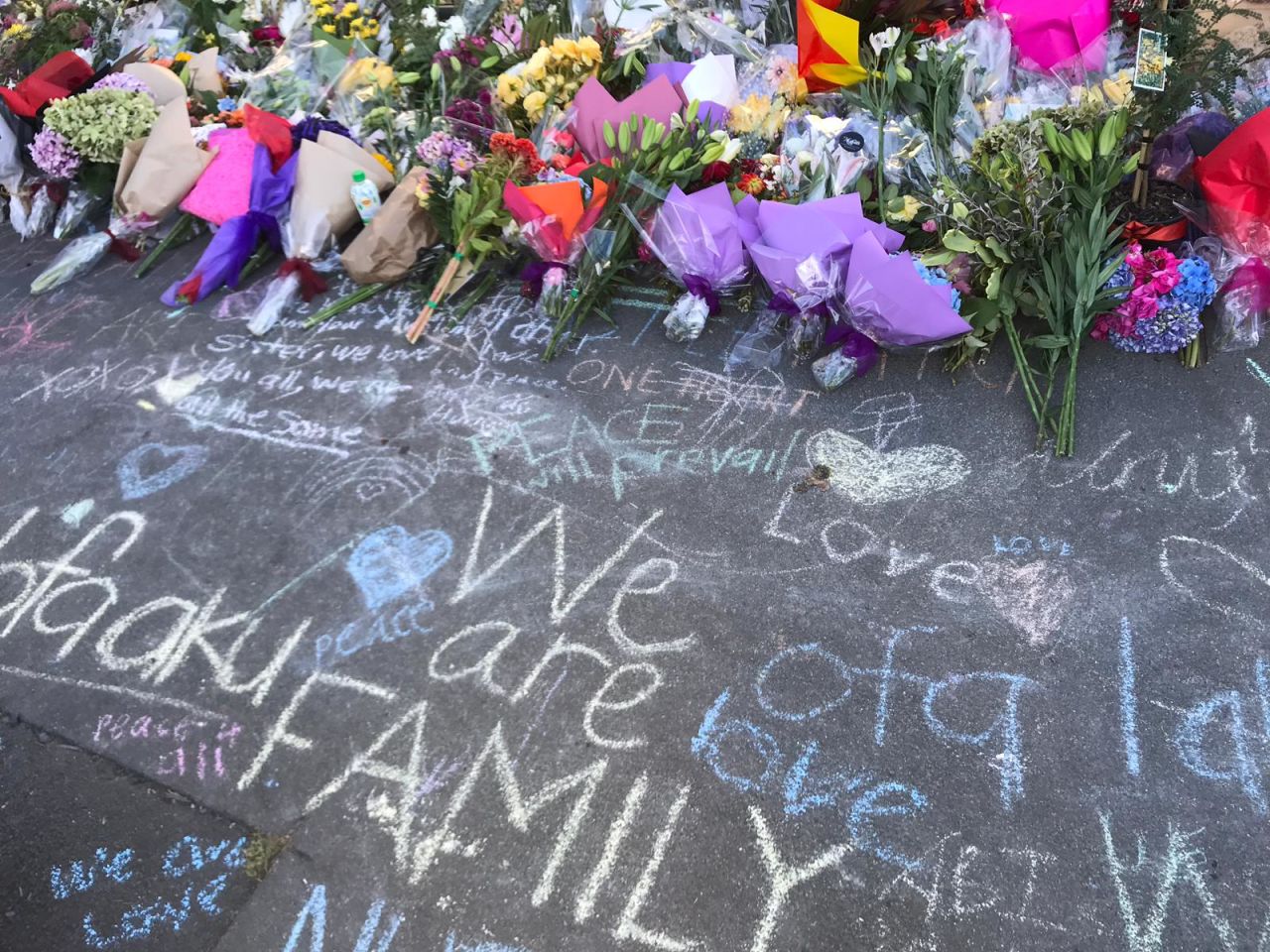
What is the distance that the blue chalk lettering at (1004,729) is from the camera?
2078 millimetres

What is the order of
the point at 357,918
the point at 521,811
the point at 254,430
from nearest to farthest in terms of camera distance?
the point at 357,918
the point at 521,811
the point at 254,430

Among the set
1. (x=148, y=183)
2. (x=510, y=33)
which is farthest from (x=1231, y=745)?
(x=148, y=183)

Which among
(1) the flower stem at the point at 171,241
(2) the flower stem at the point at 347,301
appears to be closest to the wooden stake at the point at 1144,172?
(2) the flower stem at the point at 347,301

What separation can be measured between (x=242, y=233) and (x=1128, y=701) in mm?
4151

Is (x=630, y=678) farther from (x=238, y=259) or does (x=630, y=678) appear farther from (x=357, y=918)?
(x=238, y=259)

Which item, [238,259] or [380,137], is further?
[380,137]

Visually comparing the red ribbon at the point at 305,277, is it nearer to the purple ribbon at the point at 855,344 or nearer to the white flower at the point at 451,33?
the white flower at the point at 451,33

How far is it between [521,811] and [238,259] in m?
3.22

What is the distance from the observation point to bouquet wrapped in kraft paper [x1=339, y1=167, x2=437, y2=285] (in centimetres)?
381

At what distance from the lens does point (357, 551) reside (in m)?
2.86

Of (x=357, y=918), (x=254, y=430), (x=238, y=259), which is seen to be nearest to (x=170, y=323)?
(x=238, y=259)

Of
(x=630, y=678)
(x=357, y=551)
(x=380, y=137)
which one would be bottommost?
(x=630, y=678)

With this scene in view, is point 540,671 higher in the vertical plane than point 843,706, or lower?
higher

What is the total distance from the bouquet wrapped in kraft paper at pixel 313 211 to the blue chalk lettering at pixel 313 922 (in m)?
2.74
